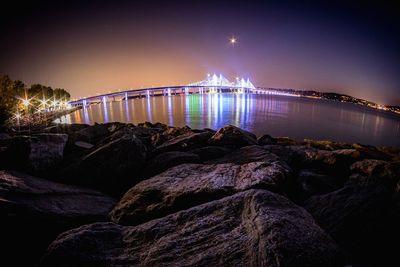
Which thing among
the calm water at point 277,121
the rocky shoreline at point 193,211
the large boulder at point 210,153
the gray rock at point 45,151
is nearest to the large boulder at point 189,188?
the rocky shoreline at point 193,211

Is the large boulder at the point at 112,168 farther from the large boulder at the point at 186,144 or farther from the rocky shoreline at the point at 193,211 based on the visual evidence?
the large boulder at the point at 186,144

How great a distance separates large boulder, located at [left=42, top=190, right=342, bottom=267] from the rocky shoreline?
0.01 m

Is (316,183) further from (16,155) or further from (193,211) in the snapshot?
(16,155)

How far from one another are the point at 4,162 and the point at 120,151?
2.58 meters

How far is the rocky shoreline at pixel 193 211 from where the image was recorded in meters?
2.17

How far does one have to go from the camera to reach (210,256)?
2.13 meters

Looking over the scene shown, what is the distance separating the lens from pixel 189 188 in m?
3.63

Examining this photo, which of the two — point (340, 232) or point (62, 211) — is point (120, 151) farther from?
point (340, 232)

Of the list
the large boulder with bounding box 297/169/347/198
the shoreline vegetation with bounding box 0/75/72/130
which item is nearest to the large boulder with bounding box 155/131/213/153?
the large boulder with bounding box 297/169/347/198

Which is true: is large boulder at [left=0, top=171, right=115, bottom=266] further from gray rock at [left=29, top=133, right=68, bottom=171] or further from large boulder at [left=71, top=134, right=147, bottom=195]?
gray rock at [left=29, top=133, right=68, bottom=171]

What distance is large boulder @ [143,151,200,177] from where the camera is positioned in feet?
17.1

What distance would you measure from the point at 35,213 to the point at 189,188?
2.33 m

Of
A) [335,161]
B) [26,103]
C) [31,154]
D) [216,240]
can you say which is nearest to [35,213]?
[31,154]

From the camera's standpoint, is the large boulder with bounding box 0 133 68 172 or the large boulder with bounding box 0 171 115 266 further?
the large boulder with bounding box 0 133 68 172
